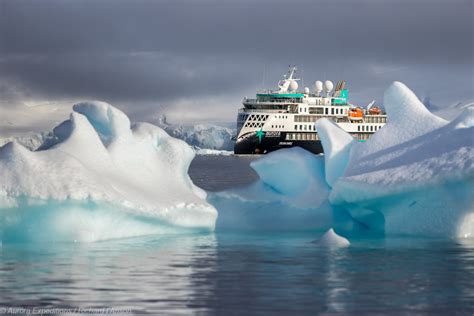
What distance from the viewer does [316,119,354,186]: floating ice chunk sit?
21000 mm

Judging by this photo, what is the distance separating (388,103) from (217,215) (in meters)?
4.78

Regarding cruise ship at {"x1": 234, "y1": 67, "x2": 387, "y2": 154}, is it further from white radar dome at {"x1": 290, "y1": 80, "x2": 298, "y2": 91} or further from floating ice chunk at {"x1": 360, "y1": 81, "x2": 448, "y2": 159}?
floating ice chunk at {"x1": 360, "y1": 81, "x2": 448, "y2": 159}

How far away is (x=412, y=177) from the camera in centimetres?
1844

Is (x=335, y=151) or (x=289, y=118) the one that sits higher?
(x=289, y=118)

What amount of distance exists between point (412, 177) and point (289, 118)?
8436 centimetres

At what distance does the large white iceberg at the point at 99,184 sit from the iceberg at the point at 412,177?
349 cm

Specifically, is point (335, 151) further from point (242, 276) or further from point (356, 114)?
point (356, 114)

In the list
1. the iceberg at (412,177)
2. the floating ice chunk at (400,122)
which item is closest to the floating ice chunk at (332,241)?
the iceberg at (412,177)

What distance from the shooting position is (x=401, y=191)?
60.3 ft

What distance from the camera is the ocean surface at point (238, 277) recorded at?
11.3m

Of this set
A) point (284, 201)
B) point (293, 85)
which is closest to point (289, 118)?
point (293, 85)

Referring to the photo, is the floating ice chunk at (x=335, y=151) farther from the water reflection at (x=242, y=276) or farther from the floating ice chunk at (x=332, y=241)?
the floating ice chunk at (x=332, y=241)

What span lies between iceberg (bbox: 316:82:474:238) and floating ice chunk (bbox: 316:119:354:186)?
12 centimetres

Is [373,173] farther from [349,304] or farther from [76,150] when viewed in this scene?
[349,304]
